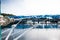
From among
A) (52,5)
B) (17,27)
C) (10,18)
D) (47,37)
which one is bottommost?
(47,37)

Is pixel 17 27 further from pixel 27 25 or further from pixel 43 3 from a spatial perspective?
pixel 43 3

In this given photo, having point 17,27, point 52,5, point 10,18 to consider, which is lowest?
point 17,27

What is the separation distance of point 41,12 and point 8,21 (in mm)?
563

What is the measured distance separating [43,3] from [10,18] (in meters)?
0.59

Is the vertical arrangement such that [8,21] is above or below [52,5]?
below

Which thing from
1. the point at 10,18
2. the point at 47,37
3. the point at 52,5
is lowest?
the point at 47,37

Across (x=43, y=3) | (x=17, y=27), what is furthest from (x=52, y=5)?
(x=17, y=27)

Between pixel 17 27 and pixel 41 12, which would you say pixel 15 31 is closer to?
pixel 17 27

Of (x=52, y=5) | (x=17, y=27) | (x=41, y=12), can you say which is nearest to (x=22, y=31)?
(x=17, y=27)

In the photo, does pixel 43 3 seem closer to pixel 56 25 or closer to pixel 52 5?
pixel 52 5

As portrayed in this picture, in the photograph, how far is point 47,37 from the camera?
2.18 metres

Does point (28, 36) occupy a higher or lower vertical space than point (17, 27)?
lower

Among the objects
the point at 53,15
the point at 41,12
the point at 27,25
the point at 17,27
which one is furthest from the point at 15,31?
the point at 53,15

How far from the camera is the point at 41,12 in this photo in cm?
220
